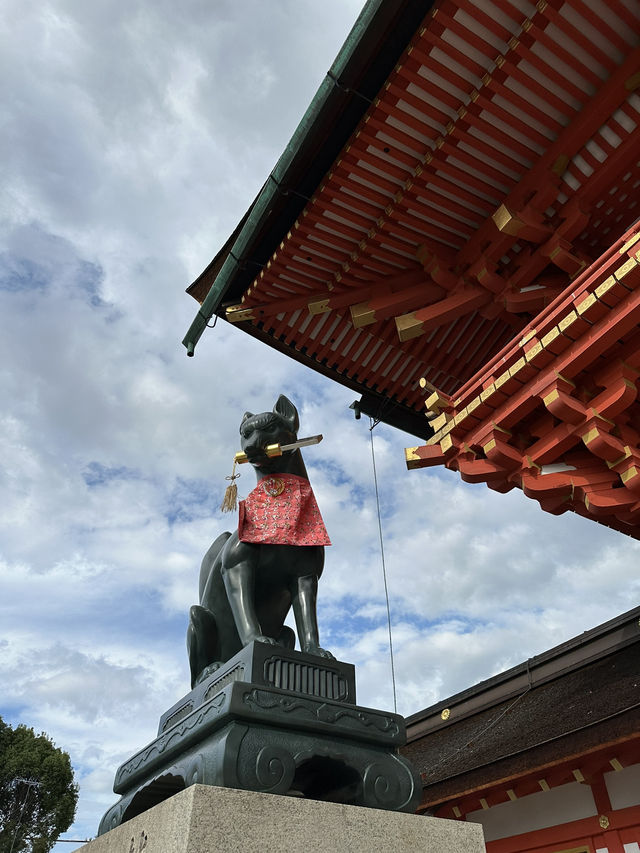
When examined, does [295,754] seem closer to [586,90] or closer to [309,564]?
[309,564]

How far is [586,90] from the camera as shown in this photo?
4.46 metres

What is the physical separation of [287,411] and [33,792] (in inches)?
1056

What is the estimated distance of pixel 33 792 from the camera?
23953mm

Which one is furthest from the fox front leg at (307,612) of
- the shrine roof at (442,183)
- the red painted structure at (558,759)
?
the red painted structure at (558,759)

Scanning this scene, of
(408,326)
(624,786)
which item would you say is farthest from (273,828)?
(624,786)

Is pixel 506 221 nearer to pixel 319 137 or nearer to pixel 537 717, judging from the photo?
pixel 319 137

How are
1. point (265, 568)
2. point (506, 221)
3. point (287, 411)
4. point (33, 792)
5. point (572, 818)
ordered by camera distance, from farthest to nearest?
point (33, 792)
point (572, 818)
point (506, 221)
point (287, 411)
point (265, 568)

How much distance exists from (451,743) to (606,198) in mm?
6780

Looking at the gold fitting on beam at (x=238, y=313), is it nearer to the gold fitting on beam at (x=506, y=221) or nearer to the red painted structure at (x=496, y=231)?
the red painted structure at (x=496, y=231)

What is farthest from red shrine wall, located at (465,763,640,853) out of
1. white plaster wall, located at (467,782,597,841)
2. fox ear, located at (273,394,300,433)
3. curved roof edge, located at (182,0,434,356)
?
curved roof edge, located at (182,0,434,356)

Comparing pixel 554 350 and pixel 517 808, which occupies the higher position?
pixel 554 350

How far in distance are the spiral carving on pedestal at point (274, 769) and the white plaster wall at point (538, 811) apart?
17.6ft

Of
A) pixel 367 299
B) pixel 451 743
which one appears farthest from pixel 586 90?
pixel 451 743

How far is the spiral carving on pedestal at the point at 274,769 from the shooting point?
6.31ft
